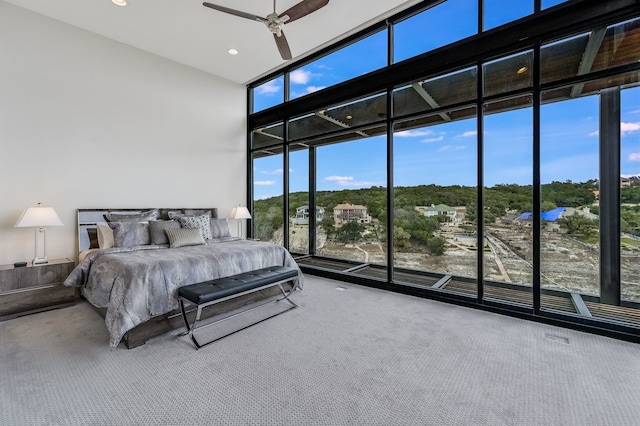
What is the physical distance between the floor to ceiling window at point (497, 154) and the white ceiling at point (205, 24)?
53 centimetres

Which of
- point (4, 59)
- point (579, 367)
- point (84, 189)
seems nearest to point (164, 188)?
point (84, 189)

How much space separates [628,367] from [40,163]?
642 centimetres

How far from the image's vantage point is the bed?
2.43 metres

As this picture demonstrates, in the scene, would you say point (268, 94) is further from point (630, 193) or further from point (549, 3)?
point (630, 193)

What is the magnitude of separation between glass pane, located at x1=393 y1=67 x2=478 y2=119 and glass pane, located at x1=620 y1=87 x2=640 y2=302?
1.34 meters

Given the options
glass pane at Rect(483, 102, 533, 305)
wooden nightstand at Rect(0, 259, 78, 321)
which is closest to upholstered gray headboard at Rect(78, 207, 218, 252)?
wooden nightstand at Rect(0, 259, 78, 321)

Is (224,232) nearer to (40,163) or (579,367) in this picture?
(40,163)

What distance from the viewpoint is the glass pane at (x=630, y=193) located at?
2592 mm

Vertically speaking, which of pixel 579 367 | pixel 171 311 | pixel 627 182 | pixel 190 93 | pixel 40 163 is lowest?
pixel 579 367

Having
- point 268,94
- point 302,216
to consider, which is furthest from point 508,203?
point 268,94

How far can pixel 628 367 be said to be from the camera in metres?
2.08

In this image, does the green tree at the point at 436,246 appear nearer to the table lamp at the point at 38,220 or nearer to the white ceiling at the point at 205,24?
the white ceiling at the point at 205,24

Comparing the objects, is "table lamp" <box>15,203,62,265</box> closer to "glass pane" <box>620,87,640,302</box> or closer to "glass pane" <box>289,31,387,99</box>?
"glass pane" <box>289,31,387,99</box>

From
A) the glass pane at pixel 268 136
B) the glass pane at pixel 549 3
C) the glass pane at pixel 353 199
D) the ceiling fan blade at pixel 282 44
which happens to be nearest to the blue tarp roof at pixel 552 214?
the glass pane at pixel 353 199
